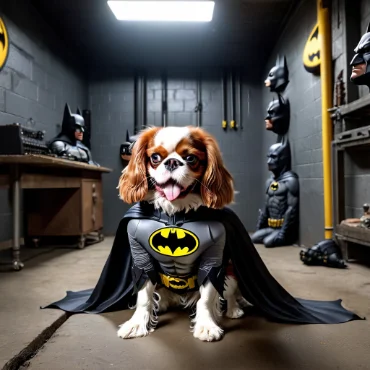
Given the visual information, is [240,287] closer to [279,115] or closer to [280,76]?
[279,115]

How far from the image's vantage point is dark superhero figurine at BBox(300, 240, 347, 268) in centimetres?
264

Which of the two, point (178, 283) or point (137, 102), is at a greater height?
point (137, 102)

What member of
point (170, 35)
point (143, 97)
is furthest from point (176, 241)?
point (143, 97)

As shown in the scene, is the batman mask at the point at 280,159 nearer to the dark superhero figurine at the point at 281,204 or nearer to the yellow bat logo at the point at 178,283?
the dark superhero figurine at the point at 281,204

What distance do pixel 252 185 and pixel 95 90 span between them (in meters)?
2.72

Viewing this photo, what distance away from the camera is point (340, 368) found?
1.12m

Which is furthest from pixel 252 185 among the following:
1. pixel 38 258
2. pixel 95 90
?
pixel 38 258

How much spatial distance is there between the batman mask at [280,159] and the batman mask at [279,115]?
0.75 feet

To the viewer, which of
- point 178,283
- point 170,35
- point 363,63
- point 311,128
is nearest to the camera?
point 178,283

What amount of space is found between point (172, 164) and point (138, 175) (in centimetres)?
16

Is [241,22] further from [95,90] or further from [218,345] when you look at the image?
[218,345]

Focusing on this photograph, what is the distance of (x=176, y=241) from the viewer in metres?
1.38

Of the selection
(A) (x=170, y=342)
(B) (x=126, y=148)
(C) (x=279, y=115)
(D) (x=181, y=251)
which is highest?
(C) (x=279, y=115)

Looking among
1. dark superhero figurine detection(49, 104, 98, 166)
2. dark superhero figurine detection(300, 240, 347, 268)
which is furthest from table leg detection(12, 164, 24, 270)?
dark superhero figurine detection(300, 240, 347, 268)
